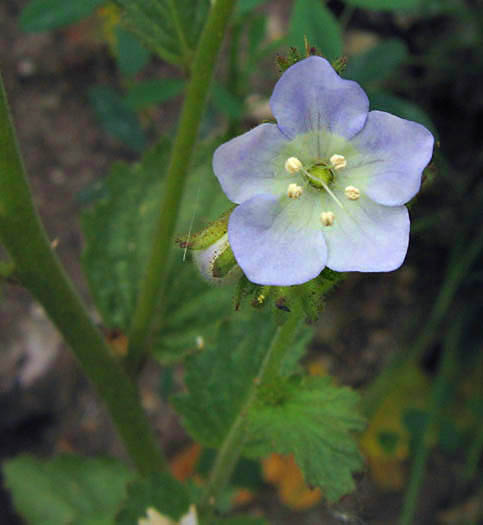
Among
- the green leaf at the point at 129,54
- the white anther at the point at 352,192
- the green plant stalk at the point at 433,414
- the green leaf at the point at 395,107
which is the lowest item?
the green plant stalk at the point at 433,414

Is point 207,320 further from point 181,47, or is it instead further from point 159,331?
point 181,47

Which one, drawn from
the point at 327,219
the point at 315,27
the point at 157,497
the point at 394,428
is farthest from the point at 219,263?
the point at 394,428

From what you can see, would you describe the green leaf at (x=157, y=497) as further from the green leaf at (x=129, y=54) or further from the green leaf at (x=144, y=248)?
the green leaf at (x=129, y=54)

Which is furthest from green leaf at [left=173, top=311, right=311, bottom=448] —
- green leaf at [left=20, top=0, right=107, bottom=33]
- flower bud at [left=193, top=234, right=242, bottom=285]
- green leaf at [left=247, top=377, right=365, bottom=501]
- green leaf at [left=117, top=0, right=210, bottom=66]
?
green leaf at [left=20, top=0, right=107, bottom=33]

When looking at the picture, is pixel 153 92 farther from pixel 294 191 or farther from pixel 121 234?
pixel 294 191

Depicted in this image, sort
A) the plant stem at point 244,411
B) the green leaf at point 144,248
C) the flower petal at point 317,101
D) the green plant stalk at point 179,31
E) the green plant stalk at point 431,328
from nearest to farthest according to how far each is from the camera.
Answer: the flower petal at point 317,101
the plant stem at point 244,411
the green plant stalk at point 179,31
the green leaf at point 144,248
the green plant stalk at point 431,328

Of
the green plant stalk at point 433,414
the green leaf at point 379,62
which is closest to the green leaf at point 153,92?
the green leaf at point 379,62
